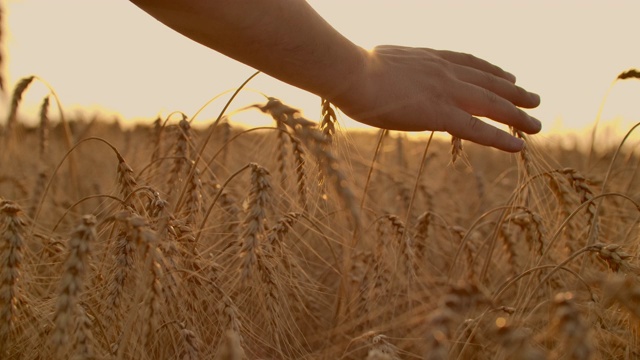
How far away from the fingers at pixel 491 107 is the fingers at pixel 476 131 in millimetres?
36

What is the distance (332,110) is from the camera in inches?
72.8

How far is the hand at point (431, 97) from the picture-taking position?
170 cm

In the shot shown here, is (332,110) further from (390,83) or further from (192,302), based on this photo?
(192,302)

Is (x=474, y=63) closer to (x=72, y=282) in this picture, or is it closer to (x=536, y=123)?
(x=536, y=123)

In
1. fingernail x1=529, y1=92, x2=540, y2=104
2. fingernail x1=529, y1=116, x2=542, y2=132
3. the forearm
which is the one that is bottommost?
fingernail x1=529, y1=116, x2=542, y2=132

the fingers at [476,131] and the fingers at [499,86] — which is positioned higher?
Result: the fingers at [499,86]

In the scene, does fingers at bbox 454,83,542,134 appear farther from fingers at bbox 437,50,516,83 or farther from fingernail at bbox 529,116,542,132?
fingers at bbox 437,50,516,83

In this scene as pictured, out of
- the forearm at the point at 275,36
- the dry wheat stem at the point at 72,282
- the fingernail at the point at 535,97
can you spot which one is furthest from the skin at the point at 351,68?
the dry wheat stem at the point at 72,282

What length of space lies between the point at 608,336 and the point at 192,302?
0.95m

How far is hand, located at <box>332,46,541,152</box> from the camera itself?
1.70 m

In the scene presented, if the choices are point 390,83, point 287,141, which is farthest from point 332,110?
point 287,141

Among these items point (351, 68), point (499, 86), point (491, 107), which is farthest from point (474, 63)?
point (351, 68)

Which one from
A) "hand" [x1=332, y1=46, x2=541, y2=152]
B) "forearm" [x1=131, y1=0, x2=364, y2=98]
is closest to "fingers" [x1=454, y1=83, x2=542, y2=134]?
"hand" [x1=332, y1=46, x2=541, y2=152]

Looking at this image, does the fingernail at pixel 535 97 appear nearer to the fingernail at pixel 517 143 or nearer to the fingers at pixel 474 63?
the fingers at pixel 474 63
